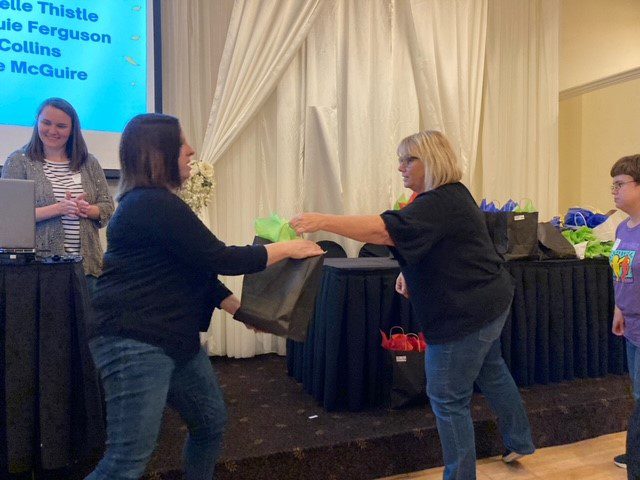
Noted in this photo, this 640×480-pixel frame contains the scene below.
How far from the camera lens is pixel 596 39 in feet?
16.7

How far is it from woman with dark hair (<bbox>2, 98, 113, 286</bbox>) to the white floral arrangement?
1.82 feet

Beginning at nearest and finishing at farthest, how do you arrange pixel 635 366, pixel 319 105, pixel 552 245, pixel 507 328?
pixel 635 366, pixel 507 328, pixel 552 245, pixel 319 105

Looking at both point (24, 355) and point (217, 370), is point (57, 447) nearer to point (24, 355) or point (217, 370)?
point (24, 355)

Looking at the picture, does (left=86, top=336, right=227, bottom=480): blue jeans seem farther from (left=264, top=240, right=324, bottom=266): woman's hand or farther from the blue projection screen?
the blue projection screen

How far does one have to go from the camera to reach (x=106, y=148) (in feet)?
10.8

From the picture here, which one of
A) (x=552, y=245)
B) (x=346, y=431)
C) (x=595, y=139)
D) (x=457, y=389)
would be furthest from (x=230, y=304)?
(x=595, y=139)

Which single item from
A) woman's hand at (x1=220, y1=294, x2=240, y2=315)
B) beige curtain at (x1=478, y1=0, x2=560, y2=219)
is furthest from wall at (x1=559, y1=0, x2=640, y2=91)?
woman's hand at (x1=220, y1=294, x2=240, y2=315)

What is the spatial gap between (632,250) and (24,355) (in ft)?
7.21

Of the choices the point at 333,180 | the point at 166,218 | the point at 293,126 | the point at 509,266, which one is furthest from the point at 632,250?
the point at 293,126

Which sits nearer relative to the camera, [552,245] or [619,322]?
[619,322]

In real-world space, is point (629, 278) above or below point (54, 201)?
below

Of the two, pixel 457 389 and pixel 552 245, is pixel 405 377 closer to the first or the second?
pixel 457 389

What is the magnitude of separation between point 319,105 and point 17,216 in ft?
7.40

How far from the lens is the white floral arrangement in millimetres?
3000
